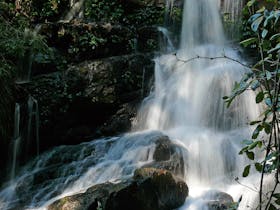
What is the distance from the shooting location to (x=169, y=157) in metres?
5.60

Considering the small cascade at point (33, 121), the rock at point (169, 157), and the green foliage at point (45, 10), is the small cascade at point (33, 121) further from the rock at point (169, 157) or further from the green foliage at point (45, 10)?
the green foliage at point (45, 10)

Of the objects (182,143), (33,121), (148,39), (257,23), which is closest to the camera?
(257,23)

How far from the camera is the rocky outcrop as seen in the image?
4.31 meters

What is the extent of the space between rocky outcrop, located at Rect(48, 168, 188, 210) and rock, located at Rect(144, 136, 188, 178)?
522 mm

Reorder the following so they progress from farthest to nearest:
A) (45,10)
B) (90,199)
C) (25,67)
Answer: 1. (45,10)
2. (25,67)
3. (90,199)

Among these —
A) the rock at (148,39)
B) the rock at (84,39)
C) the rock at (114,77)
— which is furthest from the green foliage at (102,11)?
the rock at (114,77)

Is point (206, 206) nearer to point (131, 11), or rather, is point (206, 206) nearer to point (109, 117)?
point (109, 117)

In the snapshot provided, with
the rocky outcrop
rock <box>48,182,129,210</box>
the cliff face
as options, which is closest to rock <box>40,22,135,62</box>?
the cliff face

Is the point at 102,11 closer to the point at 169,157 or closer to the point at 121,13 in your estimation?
the point at 121,13

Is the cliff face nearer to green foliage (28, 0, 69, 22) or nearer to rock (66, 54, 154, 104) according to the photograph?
rock (66, 54, 154, 104)

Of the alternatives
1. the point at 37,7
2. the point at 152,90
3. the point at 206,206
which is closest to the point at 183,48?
the point at 152,90

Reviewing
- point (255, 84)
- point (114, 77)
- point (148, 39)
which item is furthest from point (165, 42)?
point (255, 84)

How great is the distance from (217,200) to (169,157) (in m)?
1.10

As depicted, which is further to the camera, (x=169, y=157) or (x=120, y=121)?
(x=120, y=121)
